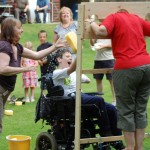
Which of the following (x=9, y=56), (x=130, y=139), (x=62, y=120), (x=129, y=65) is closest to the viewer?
(x=129, y=65)

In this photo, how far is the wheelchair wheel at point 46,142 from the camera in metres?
7.15

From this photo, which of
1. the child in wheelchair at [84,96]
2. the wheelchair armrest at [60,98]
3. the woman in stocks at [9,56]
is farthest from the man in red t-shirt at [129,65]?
the woman in stocks at [9,56]

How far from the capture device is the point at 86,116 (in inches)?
279

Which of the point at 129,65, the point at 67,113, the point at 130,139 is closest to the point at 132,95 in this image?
the point at 129,65

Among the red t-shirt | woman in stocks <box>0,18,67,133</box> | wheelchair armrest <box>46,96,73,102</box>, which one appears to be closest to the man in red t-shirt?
the red t-shirt

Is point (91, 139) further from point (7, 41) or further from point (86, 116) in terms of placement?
point (7, 41)

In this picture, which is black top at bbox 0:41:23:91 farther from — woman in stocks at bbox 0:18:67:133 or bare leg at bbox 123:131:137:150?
bare leg at bbox 123:131:137:150

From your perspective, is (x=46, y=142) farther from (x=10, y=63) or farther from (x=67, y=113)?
(x=10, y=63)

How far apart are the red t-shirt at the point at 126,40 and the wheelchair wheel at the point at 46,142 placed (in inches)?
55.4

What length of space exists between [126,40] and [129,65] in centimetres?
27

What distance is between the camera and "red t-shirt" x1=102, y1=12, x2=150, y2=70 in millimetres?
6262

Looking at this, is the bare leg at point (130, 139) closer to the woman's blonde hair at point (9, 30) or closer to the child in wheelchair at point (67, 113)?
the child in wheelchair at point (67, 113)

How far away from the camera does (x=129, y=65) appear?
6.25 metres

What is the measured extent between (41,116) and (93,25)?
4.88ft
